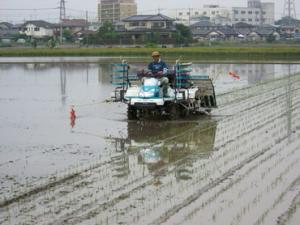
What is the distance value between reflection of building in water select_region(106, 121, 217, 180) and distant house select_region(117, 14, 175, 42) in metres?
48.9

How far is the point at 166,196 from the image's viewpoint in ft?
25.3

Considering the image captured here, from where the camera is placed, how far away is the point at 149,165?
31.5 ft

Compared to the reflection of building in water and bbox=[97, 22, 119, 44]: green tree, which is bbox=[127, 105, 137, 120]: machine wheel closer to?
the reflection of building in water

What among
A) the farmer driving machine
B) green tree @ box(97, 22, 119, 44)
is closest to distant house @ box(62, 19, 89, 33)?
green tree @ box(97, 22, 119, 44)

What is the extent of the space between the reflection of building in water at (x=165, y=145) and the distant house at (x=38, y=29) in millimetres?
77238

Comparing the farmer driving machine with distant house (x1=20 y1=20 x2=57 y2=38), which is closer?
the farmer driving machine

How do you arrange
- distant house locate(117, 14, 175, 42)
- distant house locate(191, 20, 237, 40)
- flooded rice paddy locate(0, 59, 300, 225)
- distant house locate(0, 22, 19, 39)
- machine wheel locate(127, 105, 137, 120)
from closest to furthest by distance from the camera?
flooded rice paddy locate(0, 59, 300, 225), machine wheel locate(127, 105, 137, 120), distant house locate(117, 14, 175, 42), distant house locate(191, 20, 237, 40), distant house locate(0, 22, 19, 39)

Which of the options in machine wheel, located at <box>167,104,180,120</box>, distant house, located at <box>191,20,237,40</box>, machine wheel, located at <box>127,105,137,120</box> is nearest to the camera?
machine wheel, located at <box>167,104,180,120</box>

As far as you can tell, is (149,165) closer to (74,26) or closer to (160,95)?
(160,95)

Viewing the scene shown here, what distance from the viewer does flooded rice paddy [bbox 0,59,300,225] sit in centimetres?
703

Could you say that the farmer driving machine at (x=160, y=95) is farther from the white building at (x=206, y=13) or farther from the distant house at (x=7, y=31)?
the white building at (x=206, y=13)

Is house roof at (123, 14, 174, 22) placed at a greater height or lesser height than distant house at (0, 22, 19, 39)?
greater

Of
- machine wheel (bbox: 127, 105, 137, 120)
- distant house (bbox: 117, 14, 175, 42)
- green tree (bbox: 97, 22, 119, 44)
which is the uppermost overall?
distant house (bbox: 117, 14, 175, 42)

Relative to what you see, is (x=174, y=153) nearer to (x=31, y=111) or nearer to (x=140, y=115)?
(x=140, y=115)
